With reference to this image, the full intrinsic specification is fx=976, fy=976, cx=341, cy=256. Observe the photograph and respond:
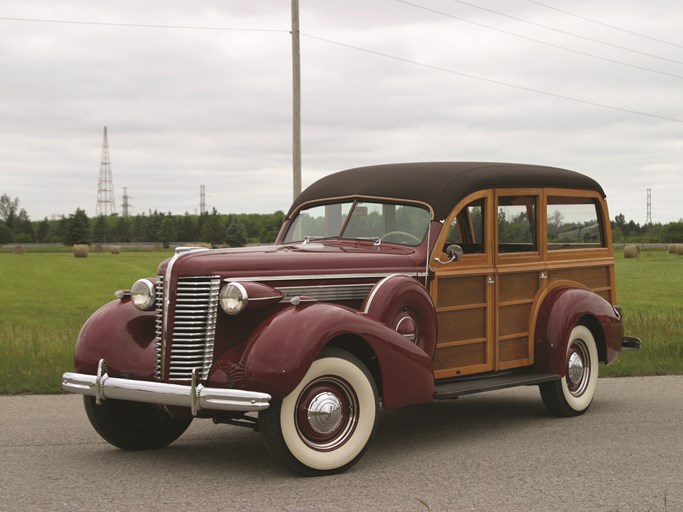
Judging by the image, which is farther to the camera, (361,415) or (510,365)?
(510,365)

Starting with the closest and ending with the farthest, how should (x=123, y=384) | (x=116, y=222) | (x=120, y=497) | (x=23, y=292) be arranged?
(x=120, y=497) → (x=123, y=384) → (x=23, y=292) → (x=116, y=222)

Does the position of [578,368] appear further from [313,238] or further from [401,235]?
[313,238]

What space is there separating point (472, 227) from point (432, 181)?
582mm

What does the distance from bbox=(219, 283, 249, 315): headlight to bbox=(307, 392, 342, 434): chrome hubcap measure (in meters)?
0.75

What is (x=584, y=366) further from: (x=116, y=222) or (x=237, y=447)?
(x=116, y=222)

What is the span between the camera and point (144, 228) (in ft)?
416

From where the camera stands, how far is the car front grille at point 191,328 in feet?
20.6

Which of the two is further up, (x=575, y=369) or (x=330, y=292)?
(x=330, y=292)

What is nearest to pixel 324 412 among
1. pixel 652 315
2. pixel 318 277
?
pixel 318 277

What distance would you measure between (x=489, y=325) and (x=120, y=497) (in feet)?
11.9

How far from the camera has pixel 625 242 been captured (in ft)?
319

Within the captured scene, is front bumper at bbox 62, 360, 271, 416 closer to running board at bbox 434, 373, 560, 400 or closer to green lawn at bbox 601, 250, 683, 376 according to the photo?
running board at bbox 434, 373, 560, 400

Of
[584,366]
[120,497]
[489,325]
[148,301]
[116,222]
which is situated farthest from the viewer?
[116,222]

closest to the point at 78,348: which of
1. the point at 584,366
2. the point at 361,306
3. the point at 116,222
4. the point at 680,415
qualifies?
the point at 361,306
